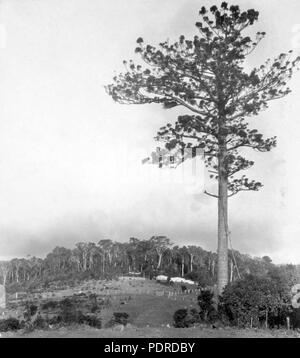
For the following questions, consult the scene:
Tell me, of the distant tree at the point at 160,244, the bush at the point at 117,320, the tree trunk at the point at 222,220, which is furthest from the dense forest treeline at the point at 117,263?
the tree trunk at the point at 222,220

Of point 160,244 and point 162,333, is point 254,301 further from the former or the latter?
point 160,244

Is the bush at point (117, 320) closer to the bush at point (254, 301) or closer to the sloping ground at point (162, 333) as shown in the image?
the bush at point (254, 301)

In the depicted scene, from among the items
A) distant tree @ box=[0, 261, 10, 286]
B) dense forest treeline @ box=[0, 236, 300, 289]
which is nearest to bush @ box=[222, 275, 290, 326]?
dense forest treeline @ box=[0, 236, 300, 289]

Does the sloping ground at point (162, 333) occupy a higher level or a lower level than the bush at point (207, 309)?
lower

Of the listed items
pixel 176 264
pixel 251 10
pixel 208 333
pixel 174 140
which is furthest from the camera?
pixel 176 264
